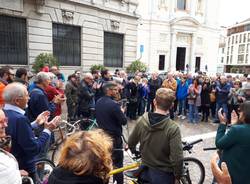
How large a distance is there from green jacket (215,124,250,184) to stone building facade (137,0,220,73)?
31.9 m

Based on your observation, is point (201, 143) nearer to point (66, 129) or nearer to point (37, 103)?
point (66, 129)

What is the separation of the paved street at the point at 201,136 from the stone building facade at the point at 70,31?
24.9 feet

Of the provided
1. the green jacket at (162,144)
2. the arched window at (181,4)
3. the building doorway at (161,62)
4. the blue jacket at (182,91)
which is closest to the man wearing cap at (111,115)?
the green jacket at (162,144)

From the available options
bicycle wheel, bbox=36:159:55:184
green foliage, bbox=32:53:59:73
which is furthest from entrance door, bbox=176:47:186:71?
bicycle wheel, bbox=36:159:55:184

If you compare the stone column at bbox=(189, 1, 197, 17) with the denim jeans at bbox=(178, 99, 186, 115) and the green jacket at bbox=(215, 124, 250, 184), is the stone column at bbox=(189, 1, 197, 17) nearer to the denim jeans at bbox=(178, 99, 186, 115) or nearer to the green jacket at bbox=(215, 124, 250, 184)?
the denim jeans at bbox=(178, 99, 186, 115)

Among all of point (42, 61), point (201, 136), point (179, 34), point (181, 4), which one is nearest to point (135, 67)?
point (42, 61)

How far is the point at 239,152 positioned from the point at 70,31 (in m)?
14.7

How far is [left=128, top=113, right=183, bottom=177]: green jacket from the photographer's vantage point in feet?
9.69

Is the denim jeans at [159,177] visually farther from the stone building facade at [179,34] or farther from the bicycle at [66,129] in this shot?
the stone building facade at [179,34]

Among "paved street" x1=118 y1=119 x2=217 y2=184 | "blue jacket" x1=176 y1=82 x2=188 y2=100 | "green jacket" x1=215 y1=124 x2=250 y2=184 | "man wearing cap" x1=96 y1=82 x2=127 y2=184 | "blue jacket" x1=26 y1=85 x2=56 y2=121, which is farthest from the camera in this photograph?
"blue jacket" x1=176 y1=82 x2=188 y2=100

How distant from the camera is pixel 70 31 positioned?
1584cm

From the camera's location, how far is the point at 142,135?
10.5 ft

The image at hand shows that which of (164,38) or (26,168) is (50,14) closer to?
(26,168)

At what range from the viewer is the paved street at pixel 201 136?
6.07 meters
